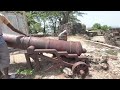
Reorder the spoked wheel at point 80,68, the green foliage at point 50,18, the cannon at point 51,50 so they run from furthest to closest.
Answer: the green foliage at point 50,18 < the cannon at point 51,50 < the spoked wheel at point 80,68

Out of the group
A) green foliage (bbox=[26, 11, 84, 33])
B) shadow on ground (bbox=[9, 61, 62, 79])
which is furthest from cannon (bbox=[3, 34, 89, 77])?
green foliage (bbox=[26, 11, 84, 33])

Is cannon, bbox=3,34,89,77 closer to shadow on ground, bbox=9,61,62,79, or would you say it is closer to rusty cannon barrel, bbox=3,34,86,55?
rusty cannon barrel, bbox=3,34,86,55

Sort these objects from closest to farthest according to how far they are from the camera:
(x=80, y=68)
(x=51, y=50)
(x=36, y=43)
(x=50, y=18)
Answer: (x=80, y=68) → (x=51, y=50) → (x=36, y=43) → (x=50, y=18)

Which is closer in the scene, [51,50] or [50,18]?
[51,50]

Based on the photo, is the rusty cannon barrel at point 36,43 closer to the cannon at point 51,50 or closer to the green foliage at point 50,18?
the cannon at point 51,50

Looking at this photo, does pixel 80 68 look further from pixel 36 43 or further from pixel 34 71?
pixel 36 43

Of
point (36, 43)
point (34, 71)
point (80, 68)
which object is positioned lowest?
point (34, 71)

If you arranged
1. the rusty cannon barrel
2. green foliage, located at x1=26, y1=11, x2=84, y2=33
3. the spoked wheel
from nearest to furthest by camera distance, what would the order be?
Result: the spoked wheel → the rusty cannon barrel → green foliage, located at x1=26, y1=11, x2=84, y2=33

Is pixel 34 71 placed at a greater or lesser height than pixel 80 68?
lesser

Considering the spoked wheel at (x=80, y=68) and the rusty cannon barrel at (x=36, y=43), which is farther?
the rusty cannon barrel at (x=36, y=43)

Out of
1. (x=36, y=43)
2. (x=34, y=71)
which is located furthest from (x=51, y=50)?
(x=34, y=71)

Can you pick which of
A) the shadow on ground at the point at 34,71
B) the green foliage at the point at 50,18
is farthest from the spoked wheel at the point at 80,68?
the green foliage at the point at 50,18
